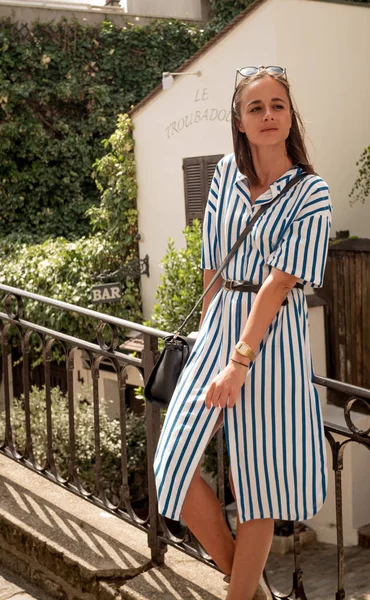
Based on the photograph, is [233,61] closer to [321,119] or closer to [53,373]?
[321,119]

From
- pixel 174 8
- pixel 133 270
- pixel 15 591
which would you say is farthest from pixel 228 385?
pixel 174 8

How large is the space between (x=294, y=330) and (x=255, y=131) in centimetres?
55

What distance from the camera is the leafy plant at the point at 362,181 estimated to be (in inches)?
417

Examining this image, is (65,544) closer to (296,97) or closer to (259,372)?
(259,372)

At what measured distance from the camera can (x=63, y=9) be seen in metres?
14.5

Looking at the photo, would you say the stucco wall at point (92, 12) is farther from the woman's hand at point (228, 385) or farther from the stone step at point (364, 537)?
the woman's hand at point (228, 385)

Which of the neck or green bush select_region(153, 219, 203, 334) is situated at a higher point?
the neck

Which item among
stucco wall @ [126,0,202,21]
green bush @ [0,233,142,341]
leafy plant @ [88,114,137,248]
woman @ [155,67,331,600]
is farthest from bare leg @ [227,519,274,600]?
stucco wall @ [126,0,202,21]

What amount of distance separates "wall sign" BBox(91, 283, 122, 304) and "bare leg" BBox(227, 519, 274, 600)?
906cm

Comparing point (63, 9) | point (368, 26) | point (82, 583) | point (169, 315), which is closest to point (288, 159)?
point (82, 583)

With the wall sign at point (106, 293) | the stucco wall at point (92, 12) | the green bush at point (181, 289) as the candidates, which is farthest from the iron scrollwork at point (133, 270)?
the stucco wall at point (92, 12)

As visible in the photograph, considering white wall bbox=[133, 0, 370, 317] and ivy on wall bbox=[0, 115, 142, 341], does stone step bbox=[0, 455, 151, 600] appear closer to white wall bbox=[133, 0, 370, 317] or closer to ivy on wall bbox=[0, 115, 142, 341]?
white wall bbox=[133, 0, 370, 317]

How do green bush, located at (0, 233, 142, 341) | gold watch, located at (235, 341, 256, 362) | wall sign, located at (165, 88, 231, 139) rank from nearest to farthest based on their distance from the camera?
gold watch, located at (235, 341, 256, 362) < wall sign, located at (165, 88, 231, 139) < green bush, located at (0, 233, 142, 341)

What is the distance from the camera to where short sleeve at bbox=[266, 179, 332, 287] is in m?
2.03
